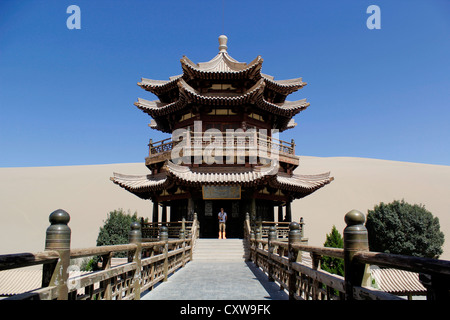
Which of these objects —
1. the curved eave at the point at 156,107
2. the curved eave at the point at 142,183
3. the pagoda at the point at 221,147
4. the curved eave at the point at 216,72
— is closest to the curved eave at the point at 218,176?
the pagoda at the point at 221,147

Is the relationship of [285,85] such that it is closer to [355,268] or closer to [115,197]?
[355,268]

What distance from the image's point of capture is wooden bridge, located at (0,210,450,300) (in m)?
2.69

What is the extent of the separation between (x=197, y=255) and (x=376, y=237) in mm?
19403

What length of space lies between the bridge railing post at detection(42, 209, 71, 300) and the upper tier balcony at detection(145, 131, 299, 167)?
13520mm

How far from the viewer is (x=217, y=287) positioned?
7824 mm

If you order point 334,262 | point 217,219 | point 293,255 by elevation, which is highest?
point 217,219

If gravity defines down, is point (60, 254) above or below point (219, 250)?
above

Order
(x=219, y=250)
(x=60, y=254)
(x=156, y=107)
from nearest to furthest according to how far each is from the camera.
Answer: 1. (x=60, y=254)
2. (x=219, y=250)
3. (x=156, y=107)

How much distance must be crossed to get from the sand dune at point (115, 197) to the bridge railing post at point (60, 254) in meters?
41.5

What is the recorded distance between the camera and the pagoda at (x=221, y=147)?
→ 16.7 m

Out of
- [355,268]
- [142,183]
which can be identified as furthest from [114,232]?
[355,268]

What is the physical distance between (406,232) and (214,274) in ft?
75.1
